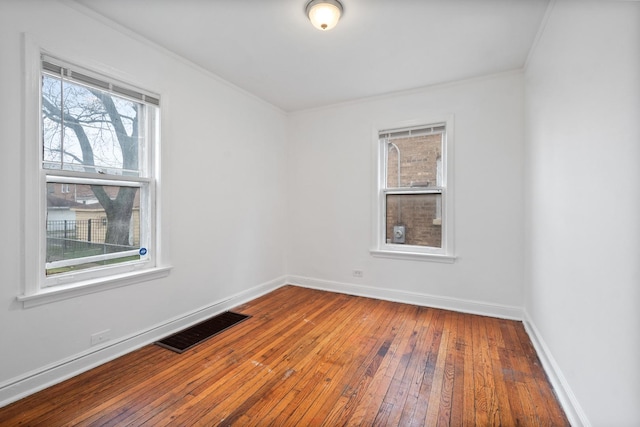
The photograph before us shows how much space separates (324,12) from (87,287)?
2745 millimetres

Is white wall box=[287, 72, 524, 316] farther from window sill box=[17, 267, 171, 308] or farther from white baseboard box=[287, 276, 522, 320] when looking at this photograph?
window sill box=[17, 267, 171, 308]

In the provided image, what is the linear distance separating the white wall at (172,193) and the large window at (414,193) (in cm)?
160

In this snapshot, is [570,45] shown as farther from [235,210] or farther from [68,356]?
[68,356]

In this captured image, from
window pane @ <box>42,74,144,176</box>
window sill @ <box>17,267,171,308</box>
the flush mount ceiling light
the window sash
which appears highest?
the flush mount ceiling light

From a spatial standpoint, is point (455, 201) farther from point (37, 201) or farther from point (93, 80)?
point (37, 201)

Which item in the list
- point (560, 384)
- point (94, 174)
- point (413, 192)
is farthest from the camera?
point (413, 192)

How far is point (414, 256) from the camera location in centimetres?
374

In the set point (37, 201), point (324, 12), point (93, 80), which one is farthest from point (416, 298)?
point (93, 80)

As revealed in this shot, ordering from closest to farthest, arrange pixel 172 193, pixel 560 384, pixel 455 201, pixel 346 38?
pixel 560 384
pixel 346 38
pixel 172 193
pixel 455 201

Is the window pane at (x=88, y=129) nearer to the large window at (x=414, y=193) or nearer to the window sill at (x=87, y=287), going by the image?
the window sill at (x=87, y=287)

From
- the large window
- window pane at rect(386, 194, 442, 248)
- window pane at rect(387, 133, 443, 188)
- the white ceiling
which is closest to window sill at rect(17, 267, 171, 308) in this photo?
the white ceiling

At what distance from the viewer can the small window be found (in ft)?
6.97

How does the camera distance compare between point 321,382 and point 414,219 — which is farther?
point 414,219

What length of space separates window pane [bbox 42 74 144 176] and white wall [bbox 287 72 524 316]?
240cm
